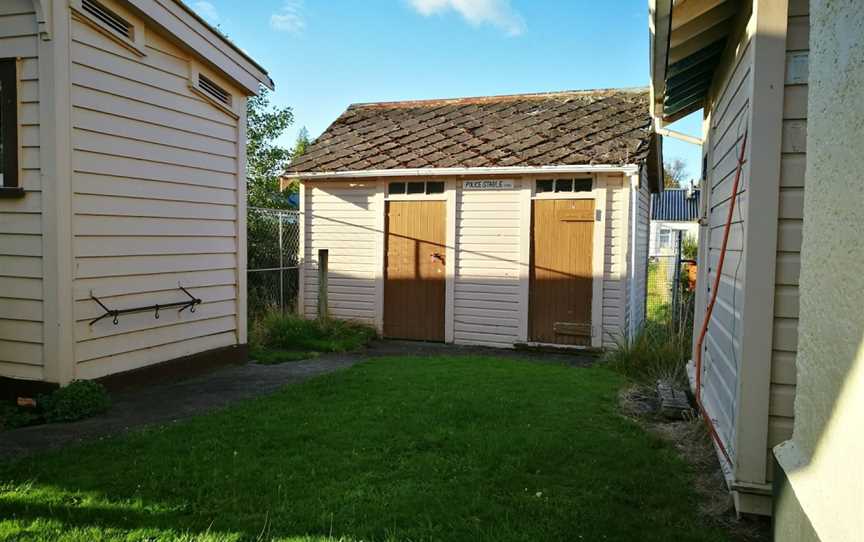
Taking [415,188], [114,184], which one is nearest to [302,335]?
[415,188]

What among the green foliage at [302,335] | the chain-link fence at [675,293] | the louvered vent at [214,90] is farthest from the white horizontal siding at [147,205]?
the chain-link fence at [675,293]

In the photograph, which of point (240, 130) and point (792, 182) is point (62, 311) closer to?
point (240, 130)

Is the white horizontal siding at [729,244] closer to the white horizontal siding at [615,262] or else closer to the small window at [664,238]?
the white horizontal siding at [615,262]

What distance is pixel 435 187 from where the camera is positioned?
413 inches

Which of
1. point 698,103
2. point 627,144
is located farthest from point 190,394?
point 627,144

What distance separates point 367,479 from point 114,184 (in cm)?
391

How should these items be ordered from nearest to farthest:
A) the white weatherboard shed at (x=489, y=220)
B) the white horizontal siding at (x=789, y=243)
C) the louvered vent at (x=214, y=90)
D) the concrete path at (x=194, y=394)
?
1. the white horizontal siding at (x=789, y=243)
2. the concrete path at (x=194, y=394)
3. the louvered vent at (x=214, y=90)
4. the white weatherboard shed at (x=489, y=220)

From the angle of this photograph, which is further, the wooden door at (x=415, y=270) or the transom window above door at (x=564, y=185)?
the wooden door at (x=415, y=270)

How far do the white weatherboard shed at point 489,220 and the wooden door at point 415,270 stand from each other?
2 centimetres

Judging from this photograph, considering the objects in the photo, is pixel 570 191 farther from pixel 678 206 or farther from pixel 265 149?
pixel 678 206

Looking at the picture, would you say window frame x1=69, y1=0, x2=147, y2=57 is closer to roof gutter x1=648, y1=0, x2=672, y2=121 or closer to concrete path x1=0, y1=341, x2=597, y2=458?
concrete path x1=0, y1=341, x2=597, y2=458

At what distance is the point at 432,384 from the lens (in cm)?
663

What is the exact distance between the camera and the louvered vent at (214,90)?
23.3 feet

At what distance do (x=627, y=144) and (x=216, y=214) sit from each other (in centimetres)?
583
